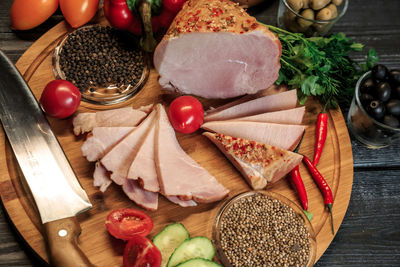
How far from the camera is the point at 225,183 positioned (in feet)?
9.87

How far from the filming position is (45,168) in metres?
2.71

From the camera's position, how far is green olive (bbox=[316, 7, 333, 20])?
354 centimetres

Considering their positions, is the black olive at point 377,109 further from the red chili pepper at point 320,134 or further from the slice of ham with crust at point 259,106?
the slice of ham with crust at point 259,106

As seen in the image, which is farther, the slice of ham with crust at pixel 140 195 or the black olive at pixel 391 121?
the black olive at pixel 391 121

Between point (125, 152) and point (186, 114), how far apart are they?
19.9 inches

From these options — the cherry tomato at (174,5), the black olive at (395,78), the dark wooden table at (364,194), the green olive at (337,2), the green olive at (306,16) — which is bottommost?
the dark wooden table at (364,194)

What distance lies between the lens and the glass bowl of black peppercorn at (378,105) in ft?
9.74

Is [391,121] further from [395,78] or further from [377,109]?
[395,78]

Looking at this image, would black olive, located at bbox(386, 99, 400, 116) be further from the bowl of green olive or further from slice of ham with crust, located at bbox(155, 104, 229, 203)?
slice of ham with crust, located at bbox(155, 104, 229, 203)

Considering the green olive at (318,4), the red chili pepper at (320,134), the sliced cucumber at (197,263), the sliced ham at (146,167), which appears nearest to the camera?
the sliced cucumber at (197,263)

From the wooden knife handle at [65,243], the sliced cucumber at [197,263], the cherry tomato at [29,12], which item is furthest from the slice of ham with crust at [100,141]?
the cherry tomato at [29,12]

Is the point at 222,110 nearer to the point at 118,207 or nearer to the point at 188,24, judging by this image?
the point at 188,24

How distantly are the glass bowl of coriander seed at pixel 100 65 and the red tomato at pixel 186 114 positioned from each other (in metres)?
0.42

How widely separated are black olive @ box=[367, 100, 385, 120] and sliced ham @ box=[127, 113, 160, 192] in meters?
1.56
